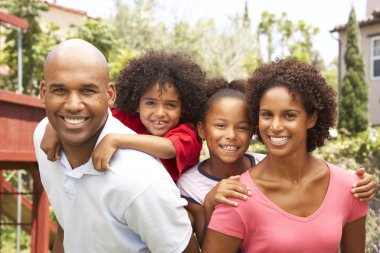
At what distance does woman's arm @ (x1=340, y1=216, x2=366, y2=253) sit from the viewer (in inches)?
95.2

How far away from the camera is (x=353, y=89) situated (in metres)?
18.7

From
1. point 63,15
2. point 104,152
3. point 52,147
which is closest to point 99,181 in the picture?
point 104,152

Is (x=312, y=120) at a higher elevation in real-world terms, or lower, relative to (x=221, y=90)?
lower

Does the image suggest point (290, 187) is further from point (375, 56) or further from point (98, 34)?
point (375, 56)

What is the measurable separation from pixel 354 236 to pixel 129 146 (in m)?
1.02

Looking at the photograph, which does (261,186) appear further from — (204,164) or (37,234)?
(37,234)

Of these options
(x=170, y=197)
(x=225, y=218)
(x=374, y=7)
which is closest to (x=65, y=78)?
(x=170, y=197)

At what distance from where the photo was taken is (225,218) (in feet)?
7.45

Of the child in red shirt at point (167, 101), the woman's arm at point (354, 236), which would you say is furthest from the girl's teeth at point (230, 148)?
the woman's arm at point (354, 236)

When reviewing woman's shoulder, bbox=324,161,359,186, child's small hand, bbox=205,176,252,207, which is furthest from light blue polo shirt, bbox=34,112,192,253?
woman's shoulder, bbox=324,161,359,186

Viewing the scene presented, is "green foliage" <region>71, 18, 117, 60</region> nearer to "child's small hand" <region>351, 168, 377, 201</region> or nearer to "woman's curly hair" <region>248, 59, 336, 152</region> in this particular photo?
"woman's curly hair" <region>248, 59, 336, 152</region>

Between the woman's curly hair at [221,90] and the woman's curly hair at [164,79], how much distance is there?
0.04 m

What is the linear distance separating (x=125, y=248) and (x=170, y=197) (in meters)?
0.29

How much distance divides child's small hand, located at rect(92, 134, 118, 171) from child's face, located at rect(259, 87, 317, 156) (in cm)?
60
